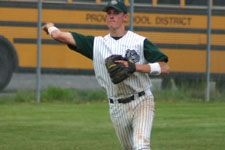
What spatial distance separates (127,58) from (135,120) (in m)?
0.62

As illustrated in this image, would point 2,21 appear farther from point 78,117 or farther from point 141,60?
point 141,60

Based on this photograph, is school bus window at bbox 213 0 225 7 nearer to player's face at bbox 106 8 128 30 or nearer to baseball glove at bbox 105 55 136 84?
player's face at bbox 106 8 128 30

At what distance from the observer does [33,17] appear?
1459 cm

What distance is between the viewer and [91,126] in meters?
11.5

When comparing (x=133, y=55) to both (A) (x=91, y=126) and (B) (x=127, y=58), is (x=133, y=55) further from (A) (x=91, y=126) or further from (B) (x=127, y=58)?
(A) (x=91, y=126)

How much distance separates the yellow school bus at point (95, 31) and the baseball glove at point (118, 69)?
8.53 meters

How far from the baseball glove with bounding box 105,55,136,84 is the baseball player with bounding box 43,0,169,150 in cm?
14

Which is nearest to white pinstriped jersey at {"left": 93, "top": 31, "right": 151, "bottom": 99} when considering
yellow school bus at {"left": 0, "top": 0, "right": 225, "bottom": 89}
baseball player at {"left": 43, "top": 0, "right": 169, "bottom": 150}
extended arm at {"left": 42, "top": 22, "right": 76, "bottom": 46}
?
baseball player at {"left": 43, "top": 0, "right": 169, "bottom": 150}

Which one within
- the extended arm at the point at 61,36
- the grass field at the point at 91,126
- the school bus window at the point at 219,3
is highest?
the school bus window at the point at 219,3

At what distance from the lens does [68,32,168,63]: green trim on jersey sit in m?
6.36

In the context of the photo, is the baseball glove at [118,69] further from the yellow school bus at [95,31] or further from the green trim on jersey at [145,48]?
the yellow school bus at [95,31]

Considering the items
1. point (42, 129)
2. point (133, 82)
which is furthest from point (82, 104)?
point (133, 82)

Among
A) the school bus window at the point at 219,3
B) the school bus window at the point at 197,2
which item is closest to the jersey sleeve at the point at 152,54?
the school bus window at the point at 197,2

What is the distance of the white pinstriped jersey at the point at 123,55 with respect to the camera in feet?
21.2
